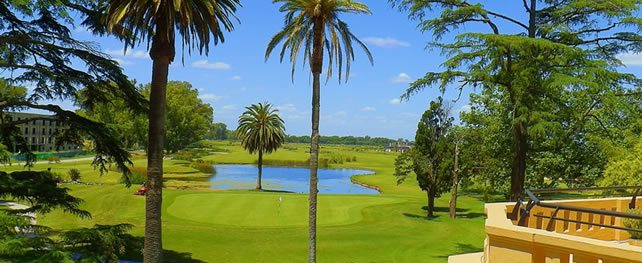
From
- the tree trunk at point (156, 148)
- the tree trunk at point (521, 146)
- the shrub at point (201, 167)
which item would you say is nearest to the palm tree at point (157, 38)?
the tree trunk at point (156, 148)

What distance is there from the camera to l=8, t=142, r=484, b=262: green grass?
2253cm

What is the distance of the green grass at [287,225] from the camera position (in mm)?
22531

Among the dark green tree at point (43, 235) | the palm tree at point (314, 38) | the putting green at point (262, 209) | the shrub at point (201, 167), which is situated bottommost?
the shrub at point (201, 167)

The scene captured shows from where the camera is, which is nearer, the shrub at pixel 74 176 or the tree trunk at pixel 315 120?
the tree trunk at pixel 315 120

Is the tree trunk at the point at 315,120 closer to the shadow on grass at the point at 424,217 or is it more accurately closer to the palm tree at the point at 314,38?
the palm tree at the point at 314,38

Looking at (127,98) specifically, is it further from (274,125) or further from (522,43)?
(274,125)

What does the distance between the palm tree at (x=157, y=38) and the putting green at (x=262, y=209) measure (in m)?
13.5

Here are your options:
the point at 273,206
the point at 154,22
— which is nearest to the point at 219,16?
the point at 154,22

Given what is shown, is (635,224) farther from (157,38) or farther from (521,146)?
(157,38)

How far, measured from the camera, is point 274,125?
63344 millimetres

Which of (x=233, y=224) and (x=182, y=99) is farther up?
(x=182, y=99)

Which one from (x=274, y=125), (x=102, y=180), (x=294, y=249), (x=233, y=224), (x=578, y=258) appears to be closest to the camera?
(x=578, y=258)

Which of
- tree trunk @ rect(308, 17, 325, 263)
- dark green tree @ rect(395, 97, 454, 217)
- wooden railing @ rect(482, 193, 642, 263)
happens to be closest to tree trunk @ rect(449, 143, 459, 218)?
dark green tree @ rect(395, 97, 454, 217)

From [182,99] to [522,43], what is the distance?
96009 millimetres
